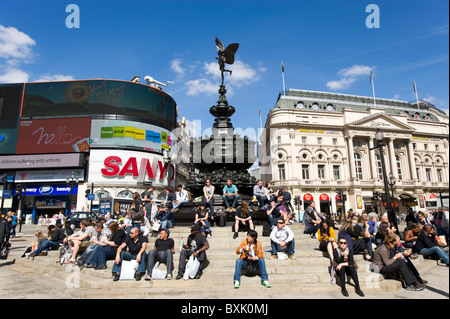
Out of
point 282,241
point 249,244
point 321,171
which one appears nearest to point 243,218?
point 282,241

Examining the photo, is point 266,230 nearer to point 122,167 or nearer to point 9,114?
point 122,167

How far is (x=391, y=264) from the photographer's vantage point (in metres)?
5.94

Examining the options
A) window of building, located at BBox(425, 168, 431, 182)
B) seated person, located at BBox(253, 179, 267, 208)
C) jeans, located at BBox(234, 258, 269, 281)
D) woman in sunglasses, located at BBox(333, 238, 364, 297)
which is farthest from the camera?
window of building, located at BBox(425, 168, 431, 182)

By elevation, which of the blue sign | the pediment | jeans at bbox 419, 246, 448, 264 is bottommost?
jeans at bbox 419, 246, 448, 264

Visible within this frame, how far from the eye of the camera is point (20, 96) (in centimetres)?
4544

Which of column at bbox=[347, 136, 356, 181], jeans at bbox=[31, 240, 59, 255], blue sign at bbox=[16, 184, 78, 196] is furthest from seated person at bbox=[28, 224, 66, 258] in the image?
column at bbox=[347, 136, 356, 181]

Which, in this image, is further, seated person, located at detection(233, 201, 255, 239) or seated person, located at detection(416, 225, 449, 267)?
seated person, located at detection(416, 225, 449, 267)

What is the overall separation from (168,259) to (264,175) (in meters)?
43.5

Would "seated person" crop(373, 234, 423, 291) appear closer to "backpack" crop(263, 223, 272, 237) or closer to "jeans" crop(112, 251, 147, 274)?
"backpack" crop(263, 223, 272, 237)

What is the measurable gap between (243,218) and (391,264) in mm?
3884

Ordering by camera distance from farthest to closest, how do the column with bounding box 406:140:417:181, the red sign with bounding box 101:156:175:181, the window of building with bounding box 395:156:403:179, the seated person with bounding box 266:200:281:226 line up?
1. the window of building with bounding box 395:156:403:179
2. the column with bounding box 406:140:417:181
3. the red sign with bounding box 101:156:175:181
4. the seated person with bounding box 266:200:281:226

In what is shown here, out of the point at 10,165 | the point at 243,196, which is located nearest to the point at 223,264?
the point at 243,196

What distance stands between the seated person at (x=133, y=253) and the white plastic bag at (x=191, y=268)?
1039 mm

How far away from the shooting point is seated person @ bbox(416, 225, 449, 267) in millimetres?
8321
